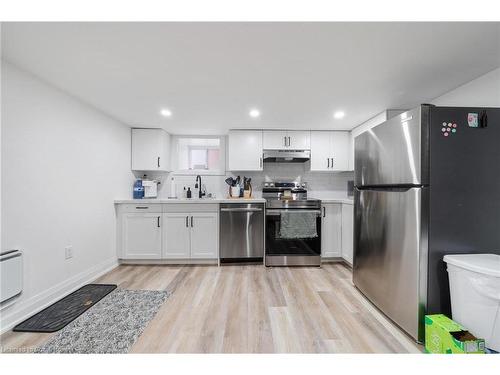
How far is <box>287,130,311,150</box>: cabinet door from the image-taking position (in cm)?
349

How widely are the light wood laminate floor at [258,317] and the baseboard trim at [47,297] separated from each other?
0.09m

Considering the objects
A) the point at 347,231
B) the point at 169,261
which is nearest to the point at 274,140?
the point at 347,231

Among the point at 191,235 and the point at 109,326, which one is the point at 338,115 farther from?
the point at 109,326

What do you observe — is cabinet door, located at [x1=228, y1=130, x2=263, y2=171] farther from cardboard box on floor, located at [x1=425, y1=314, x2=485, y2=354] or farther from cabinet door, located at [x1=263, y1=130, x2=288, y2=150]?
cardboard box on floor, located at [x1=425, y1=314, x2=485, y2=354]

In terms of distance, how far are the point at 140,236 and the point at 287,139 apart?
263cm

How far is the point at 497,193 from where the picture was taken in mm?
1508

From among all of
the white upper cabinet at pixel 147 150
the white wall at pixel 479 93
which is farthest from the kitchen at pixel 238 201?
the white upper cabinet at pixel 147 150

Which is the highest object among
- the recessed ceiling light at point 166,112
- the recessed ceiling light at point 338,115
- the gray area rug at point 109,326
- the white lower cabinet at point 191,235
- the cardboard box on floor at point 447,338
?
the recessed ceiling light at point 166,112

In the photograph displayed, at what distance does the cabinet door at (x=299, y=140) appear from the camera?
3490 mm

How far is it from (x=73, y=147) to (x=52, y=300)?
1.51 m

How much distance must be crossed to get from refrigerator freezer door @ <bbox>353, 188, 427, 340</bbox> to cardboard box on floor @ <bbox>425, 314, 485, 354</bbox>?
3.5 inches

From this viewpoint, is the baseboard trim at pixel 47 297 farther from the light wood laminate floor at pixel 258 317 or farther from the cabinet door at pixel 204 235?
the cabinet door at pixel 204 235

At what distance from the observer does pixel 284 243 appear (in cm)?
303

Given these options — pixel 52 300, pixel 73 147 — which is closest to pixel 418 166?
pixel 73 147
